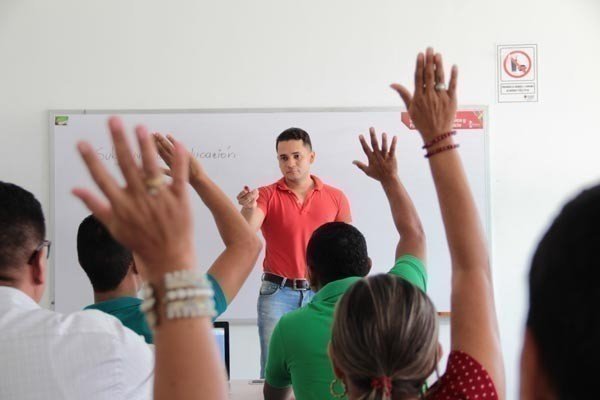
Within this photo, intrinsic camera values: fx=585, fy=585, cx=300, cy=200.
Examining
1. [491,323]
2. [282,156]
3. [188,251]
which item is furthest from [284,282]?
[188,251]

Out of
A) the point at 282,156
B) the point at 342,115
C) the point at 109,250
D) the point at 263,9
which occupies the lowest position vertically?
Answer: the point at 109,250

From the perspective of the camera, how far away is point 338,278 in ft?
5.88

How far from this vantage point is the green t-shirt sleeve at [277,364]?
1.62 meters

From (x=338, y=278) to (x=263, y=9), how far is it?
2.90 metres

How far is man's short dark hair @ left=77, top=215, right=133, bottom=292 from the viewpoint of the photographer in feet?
4.97

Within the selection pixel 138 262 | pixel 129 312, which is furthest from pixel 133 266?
pixel 138 262

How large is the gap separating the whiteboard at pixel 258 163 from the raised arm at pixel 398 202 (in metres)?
2.33

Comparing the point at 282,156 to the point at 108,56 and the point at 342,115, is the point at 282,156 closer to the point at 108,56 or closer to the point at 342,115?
the point at 342,115

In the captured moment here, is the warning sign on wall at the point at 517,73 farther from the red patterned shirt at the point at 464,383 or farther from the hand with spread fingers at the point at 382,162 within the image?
the red patterned shirt at the point at 464,383

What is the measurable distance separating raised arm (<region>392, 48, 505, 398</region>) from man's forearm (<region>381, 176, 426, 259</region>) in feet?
1.80

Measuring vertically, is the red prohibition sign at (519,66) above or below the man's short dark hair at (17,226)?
above

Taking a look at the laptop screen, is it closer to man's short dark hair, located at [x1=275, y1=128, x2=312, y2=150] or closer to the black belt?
the black belt

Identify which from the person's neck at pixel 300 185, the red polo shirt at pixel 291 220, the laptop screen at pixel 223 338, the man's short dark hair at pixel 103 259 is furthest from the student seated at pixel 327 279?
the person's neck at pixel 300 185

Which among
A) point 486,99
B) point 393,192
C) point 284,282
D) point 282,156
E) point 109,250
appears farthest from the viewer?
point 486,99
